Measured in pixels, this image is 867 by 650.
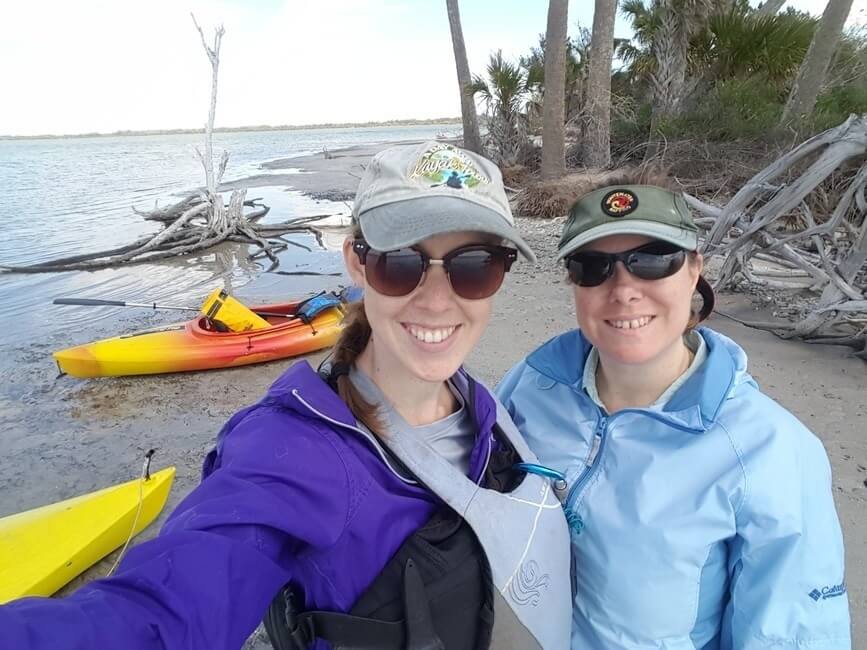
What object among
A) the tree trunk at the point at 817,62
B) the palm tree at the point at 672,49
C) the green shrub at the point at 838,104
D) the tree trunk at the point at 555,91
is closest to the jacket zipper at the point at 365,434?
the green shrub at the point at 838,104

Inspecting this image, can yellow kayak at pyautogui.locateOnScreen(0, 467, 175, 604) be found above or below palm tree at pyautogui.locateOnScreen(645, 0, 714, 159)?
below

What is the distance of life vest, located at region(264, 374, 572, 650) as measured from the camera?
46.9 inches

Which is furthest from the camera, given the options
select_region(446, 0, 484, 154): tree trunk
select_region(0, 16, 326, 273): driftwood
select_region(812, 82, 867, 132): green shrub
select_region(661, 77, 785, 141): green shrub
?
select_region(446, 0, 484, 154): tree trunk

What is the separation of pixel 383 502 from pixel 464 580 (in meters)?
0.29

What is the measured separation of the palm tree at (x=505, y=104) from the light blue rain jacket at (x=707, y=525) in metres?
18.6

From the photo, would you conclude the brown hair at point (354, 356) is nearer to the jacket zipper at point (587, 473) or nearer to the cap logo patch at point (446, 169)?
the cap logo patch at point (446, 169)

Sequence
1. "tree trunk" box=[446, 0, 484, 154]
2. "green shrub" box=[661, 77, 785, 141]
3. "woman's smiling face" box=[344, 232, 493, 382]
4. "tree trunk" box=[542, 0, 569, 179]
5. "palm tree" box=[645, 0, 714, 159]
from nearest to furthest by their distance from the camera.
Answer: "woman's smiling face" box=[344, 232, 493, 382] → "green shrub" box=[661, 77, 785, 141] → "tree trunk" box=[542, 0, 569, 179] → "palm tree" box=[645, 0, 714, 159] → "tree trunk" box=[446, 0, 484, 154]

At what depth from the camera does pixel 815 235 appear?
536 cm

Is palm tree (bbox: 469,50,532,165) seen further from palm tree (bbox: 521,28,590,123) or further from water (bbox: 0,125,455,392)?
water (bbox: 0,125,455,392)

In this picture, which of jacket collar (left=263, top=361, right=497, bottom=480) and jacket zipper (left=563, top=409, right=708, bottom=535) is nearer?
jacket collar (left=263, top=361, right=497, bottom=480)

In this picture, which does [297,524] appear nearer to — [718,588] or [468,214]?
[468,214]

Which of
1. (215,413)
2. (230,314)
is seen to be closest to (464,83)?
(230,314)

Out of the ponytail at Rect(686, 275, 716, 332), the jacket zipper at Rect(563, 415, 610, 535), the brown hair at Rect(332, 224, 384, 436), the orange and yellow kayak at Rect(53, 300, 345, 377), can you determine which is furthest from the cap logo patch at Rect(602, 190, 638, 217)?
the orange and yellow kayak at Rect(53, 300, 345, 377)

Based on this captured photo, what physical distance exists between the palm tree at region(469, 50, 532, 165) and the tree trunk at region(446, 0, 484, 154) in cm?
30
